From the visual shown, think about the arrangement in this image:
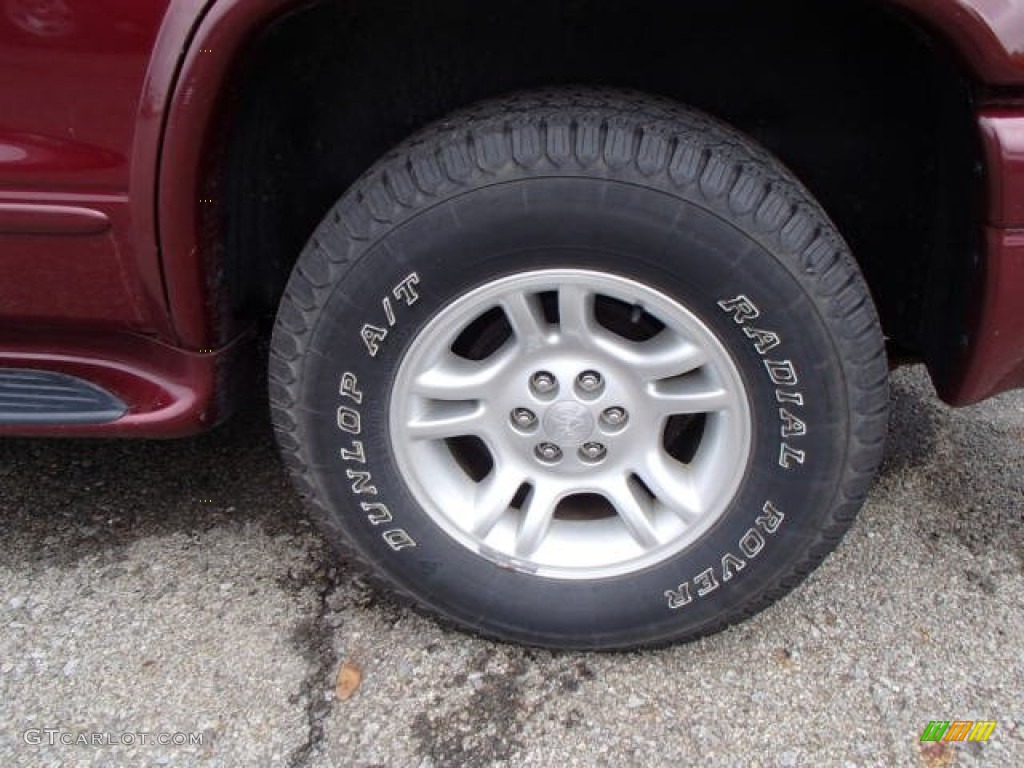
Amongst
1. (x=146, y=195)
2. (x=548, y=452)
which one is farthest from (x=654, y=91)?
(x=146, y=195)

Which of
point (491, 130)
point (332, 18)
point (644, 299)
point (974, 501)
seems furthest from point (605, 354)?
point (974, 501)

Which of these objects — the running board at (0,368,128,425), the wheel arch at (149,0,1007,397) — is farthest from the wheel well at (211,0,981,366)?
the running board at (0,368,128,425)

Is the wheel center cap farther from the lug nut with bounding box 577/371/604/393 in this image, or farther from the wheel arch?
the wheel arch

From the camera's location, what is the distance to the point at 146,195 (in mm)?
1658

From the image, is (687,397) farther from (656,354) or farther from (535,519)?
(535,519)

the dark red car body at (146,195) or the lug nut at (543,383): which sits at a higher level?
the dark red car body at (146,195)

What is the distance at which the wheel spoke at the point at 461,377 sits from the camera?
182 centimetres

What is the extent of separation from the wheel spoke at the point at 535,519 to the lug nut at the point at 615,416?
0.20m

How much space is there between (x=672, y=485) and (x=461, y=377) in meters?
0.48

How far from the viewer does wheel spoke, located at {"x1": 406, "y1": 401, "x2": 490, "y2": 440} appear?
186 cm

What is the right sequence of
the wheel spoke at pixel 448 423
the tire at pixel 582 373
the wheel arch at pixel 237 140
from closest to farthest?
the wheel arch at pixel 237 140 → the tire at pixel 582 373 → the wheel spoke at pixel 448 423

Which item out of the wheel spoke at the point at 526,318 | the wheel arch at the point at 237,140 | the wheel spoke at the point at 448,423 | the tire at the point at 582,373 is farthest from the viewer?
the wheel spoke at the point at 448,423

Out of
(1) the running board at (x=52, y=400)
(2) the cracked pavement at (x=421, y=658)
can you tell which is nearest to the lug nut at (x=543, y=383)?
(2) the cracked pavement at (x=421, y=658)

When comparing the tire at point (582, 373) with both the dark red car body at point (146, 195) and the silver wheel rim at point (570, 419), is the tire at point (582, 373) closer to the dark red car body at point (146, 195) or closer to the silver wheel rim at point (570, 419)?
the silver wheel rim at point (570, 419)
